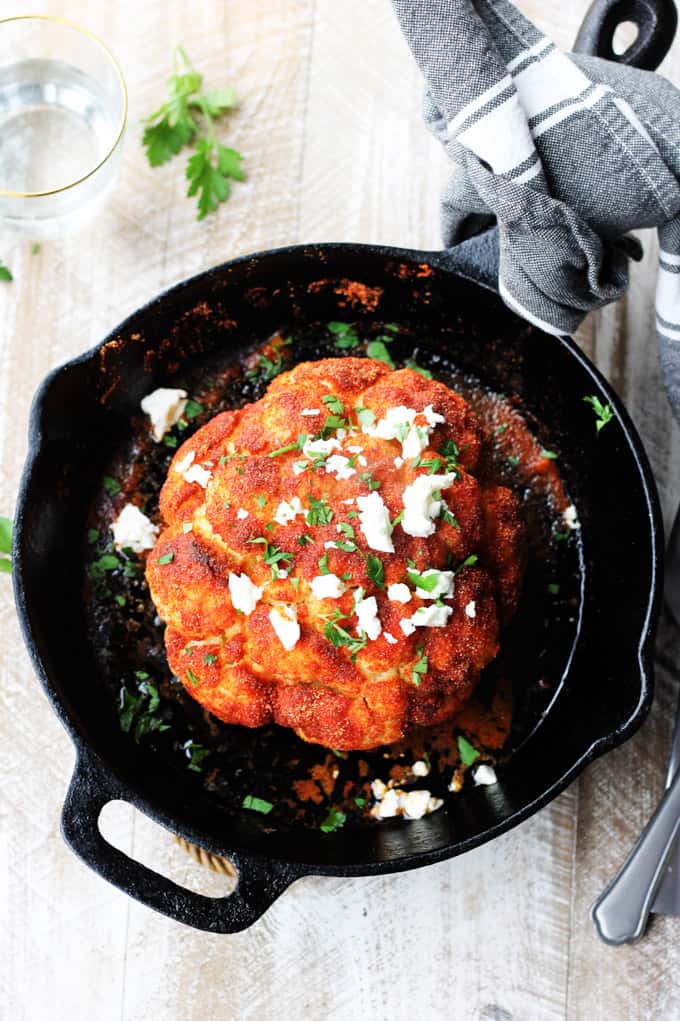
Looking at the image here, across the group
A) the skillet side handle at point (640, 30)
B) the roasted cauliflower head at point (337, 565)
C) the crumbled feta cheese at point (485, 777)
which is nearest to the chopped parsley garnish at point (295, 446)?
the roasted cauliflower head at point (337, 565)

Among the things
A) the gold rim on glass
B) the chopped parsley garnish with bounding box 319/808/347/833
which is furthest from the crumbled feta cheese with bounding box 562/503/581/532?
the gold rim on glass

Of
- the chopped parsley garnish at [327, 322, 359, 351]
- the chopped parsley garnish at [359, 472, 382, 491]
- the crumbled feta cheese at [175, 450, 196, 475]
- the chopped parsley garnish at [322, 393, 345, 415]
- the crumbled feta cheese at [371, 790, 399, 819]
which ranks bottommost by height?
the crumbled feta cheese at [371, 790, 399, 819]

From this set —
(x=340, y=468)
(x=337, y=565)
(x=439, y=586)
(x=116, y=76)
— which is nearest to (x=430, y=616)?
(x=439, y=586)

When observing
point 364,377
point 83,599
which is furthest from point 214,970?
point 364,377

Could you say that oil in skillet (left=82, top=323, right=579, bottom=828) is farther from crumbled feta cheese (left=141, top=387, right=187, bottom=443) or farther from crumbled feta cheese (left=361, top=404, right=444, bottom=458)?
crumbled feta cheese (left=361, top=404, right=444, bottom=458)

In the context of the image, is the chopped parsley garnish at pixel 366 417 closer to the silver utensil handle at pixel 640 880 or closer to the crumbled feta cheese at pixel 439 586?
the crumbled feta cheese at pixel 439 586

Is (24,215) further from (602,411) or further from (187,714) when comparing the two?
(602,411)
